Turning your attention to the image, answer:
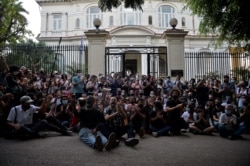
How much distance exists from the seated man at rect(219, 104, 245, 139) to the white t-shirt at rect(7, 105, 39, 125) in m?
5.92

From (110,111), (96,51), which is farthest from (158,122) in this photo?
(96,51)

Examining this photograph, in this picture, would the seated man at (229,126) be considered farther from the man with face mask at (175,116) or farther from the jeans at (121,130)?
the jeans at (121,130)

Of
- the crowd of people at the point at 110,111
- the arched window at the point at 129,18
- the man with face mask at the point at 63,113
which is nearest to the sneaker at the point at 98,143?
the crowd of people at the point at 110,111

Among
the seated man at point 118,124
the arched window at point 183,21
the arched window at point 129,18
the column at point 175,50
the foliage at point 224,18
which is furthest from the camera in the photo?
the arched window at point 183,21

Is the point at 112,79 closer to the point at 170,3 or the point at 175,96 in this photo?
the point at 175,96

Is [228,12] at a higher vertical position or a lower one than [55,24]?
lower

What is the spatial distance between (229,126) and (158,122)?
230 centimetres

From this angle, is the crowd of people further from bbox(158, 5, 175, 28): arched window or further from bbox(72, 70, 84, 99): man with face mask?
bbox(158, 5, 175, 28): arched window

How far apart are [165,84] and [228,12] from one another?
16.3 feet

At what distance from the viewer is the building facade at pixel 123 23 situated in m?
35.5

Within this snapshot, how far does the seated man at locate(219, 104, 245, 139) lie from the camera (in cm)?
958

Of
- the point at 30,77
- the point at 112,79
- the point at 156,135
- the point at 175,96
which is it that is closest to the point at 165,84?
the point at 112,79

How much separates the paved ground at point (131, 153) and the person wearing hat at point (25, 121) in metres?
0.36

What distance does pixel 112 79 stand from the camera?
15.3 metres
